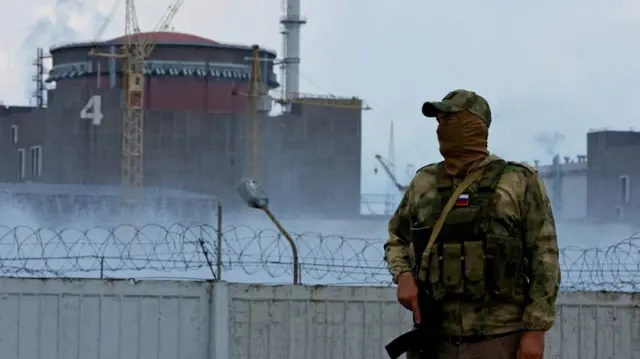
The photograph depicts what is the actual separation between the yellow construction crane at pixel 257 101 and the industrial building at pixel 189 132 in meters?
0.09

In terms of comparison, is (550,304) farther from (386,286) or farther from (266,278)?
(266,278)

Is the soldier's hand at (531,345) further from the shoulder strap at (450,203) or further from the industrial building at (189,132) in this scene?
the industrial building at (189,132)

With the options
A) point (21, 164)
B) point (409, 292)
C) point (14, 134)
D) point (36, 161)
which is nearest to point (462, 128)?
point (409, 292)

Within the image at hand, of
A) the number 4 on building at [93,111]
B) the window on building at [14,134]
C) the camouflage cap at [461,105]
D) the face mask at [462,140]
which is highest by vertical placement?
the number 4 on building at [93,111]

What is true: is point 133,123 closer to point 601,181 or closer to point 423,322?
point 601,181

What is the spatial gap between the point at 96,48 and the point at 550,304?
8704 cm

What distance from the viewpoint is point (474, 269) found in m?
4.92

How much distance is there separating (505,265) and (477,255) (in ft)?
0.35

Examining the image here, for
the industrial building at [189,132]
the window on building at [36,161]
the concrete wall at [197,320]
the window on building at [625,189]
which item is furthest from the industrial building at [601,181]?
the concrete wall at [197,320]

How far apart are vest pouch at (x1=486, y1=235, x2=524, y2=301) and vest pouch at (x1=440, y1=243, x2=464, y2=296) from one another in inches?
4.2

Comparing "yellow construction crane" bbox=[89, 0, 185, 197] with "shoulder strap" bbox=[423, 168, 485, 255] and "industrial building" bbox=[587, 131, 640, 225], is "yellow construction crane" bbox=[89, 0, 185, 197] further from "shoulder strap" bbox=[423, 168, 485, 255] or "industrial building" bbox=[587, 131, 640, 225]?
"shoulder strap" bbox=[423, 168, 485, 255]

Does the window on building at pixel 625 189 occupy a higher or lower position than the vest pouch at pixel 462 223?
higher

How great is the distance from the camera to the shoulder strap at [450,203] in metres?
5.00

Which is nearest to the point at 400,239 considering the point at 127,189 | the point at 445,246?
the point at 445,246
